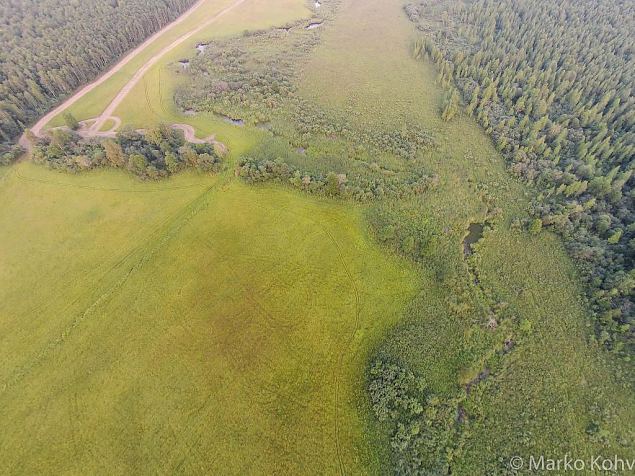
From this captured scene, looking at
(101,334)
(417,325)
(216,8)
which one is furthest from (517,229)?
(216,8)

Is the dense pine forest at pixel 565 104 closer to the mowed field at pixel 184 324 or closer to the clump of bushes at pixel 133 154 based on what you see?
the mowed field at pixel 184 324

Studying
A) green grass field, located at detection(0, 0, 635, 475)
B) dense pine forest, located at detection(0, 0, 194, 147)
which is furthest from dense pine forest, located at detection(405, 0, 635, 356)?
dense pine forest, located at detection(0, 0, 194, 147)

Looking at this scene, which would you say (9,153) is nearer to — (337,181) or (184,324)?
(184,324)

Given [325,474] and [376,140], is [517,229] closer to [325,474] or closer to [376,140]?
[376,140]

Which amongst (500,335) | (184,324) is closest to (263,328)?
(184,324)

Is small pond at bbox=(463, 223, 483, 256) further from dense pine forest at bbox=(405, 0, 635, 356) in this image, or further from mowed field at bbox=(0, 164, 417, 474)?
mowed field at bbox=(0, 164, 417, 474)

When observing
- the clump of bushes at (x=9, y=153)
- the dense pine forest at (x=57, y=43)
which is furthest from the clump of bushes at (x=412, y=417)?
the dense pine forest at (x=57, y=43)

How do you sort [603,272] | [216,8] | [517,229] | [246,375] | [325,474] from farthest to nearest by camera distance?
[216,8]
[517,229]
[603,272]
[246,375]
[325,474]
